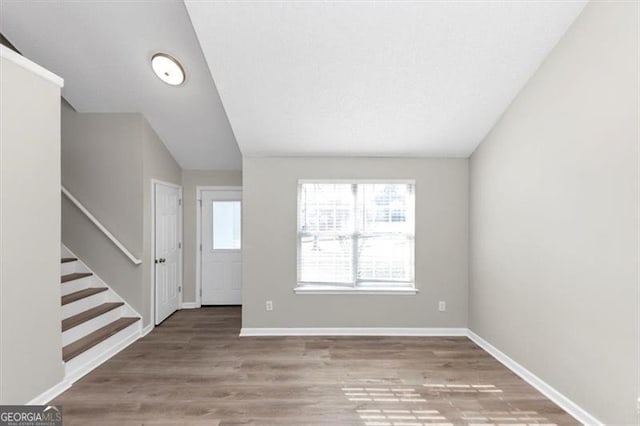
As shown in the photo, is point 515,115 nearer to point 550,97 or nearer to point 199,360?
point 550,97

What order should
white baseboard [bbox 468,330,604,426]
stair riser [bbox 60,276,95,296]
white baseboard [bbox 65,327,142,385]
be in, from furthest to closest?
stair riser [bbox 60,276,95,296] < white baseboard [bbox 65,327,142,385] < white baseboard [bbox 468,330,604,426]

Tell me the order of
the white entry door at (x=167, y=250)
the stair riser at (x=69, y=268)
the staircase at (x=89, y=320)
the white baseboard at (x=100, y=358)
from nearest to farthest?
the white baseboard at (x=100, y=358) → the staircase at (x=89, y=320) → the stair riser at (x=69, y=268) → the white entry door at (x=167, y=250)

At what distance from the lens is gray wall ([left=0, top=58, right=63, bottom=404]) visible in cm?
232

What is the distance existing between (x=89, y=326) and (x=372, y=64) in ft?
12.0

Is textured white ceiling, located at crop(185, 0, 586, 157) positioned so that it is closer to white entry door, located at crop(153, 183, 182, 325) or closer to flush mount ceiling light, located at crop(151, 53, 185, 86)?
flush mount ceiling light, located at crop(151, 53, 185, 86)

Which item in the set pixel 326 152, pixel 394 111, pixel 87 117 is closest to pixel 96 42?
pixel 87 117

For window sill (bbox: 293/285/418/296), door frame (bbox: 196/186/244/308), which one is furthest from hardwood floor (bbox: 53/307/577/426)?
door frame (bbox: 196/186/244/308)

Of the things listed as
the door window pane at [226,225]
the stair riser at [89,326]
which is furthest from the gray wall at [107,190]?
the door window pane at [226,225]

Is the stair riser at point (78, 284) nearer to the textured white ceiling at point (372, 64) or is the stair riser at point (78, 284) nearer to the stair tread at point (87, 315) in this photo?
the stair tread at point (87, 315)

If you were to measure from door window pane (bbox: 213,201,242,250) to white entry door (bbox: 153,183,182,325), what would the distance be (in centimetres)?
53

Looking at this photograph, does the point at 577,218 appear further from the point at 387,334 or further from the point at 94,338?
the point at 94,338

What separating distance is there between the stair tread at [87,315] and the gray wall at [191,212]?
1.37 meters

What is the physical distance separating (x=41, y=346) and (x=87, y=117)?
104 inches

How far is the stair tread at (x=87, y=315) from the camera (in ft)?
10.6
